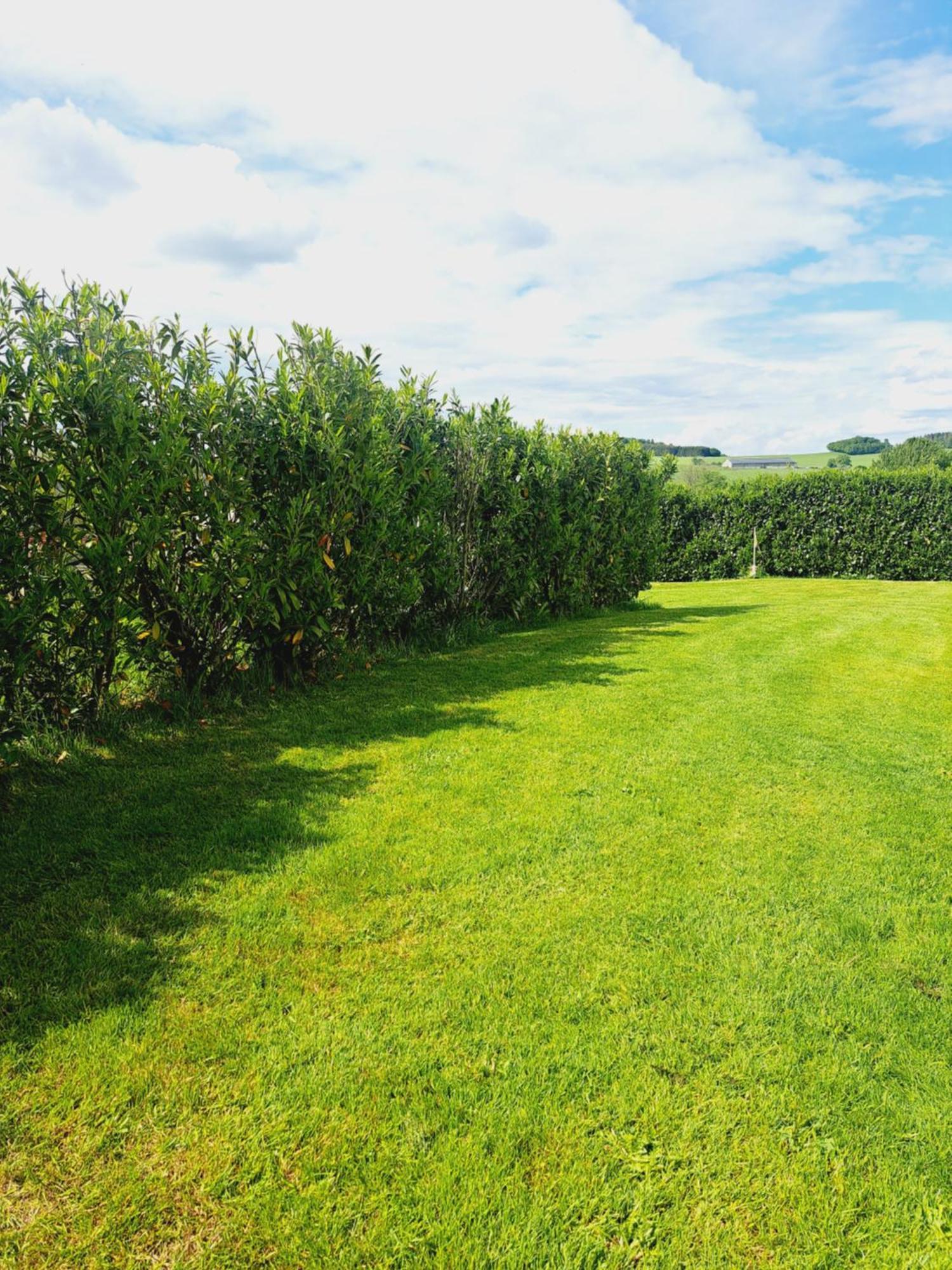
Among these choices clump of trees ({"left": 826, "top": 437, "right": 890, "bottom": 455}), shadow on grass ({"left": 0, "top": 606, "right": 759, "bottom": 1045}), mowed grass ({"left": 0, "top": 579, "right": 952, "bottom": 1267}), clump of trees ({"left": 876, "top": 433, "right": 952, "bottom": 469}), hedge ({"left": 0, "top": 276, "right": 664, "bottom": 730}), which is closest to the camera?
mowed grass ({"left": 0, "top": 579, "right": 952, "bottom": 1267})

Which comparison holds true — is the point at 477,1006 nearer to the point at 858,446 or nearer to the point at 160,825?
the point at 160,825

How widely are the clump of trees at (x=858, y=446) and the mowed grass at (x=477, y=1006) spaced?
6466cm

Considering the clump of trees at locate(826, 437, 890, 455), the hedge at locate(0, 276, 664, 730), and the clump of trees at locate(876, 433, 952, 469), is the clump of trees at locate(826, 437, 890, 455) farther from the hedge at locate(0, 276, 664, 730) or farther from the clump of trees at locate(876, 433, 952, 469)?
the hedge at locate(0, 276, 664, 730)

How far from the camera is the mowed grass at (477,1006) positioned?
6.04 feet

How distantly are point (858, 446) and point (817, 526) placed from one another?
48627 millimetres

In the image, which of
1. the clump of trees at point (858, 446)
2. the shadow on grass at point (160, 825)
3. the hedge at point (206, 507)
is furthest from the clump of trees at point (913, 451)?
the shadow on grass at point (160, 825)

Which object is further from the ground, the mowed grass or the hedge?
the hedge

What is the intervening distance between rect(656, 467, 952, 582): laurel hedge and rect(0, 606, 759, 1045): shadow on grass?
614 inches

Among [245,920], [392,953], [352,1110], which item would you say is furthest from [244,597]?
[352,1110]

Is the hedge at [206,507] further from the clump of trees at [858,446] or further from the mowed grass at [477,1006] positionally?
the clump of trees at [858,446]

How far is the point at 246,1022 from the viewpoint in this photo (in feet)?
8.11

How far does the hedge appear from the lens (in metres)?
4.71

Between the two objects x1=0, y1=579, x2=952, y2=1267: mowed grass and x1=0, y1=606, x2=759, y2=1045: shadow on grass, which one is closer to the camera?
x1=0, y1=579, x2=952, y2=1267: mowed grass

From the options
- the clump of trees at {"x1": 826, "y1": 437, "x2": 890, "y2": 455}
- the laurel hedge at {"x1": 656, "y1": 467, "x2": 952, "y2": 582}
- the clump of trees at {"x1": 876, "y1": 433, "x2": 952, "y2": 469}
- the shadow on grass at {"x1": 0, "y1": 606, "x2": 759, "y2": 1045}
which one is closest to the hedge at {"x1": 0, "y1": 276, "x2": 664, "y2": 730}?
the shadow on grass at {"x1": 0, "y1": 606, "x2": 759, "y2": 1045}
